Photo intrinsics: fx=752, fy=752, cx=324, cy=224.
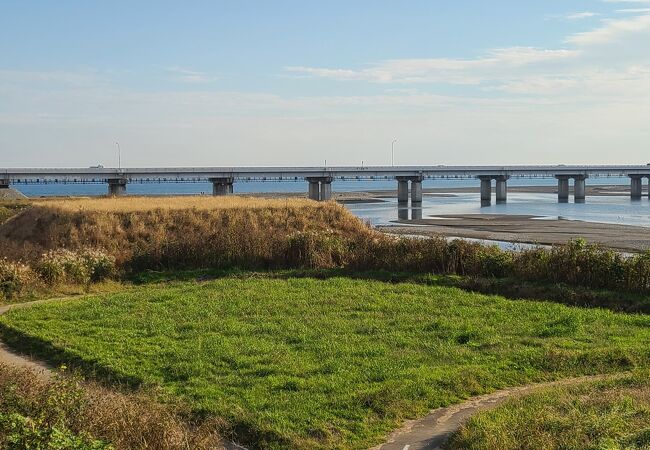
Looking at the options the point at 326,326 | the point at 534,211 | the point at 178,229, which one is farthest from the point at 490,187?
the point at 326,326

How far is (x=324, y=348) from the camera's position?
12.8 meters

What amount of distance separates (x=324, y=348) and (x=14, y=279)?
11.7m

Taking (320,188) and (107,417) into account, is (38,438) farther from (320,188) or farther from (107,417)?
(320,188)

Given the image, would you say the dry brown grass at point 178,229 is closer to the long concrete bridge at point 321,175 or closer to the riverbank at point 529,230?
the riverbank at point 529,230

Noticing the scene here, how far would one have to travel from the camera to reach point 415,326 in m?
14.7

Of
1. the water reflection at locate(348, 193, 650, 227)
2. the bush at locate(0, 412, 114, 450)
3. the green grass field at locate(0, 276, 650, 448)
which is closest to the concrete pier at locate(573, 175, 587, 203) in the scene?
the water reflection at locate(348, 193, 650, 227)

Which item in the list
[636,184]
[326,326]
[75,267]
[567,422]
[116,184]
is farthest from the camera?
[636,184]

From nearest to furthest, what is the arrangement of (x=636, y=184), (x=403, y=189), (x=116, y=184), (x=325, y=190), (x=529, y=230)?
(x=529, y=230) < (x=116, y=184) < (x=325, y=190) < (x=403, y=189) < (x=636, y=184)

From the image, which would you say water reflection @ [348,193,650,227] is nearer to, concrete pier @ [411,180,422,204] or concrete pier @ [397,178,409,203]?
concrete pier @ [411,180,422,204]

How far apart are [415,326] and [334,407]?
510 centimetres

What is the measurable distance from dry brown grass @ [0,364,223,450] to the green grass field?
30.5 inches

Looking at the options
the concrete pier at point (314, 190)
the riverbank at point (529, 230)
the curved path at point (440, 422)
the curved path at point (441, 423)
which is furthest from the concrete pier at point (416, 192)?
the curved path at point (441, 423)

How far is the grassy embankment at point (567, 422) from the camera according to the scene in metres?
7.89

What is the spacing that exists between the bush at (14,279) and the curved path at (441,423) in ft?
46.8
